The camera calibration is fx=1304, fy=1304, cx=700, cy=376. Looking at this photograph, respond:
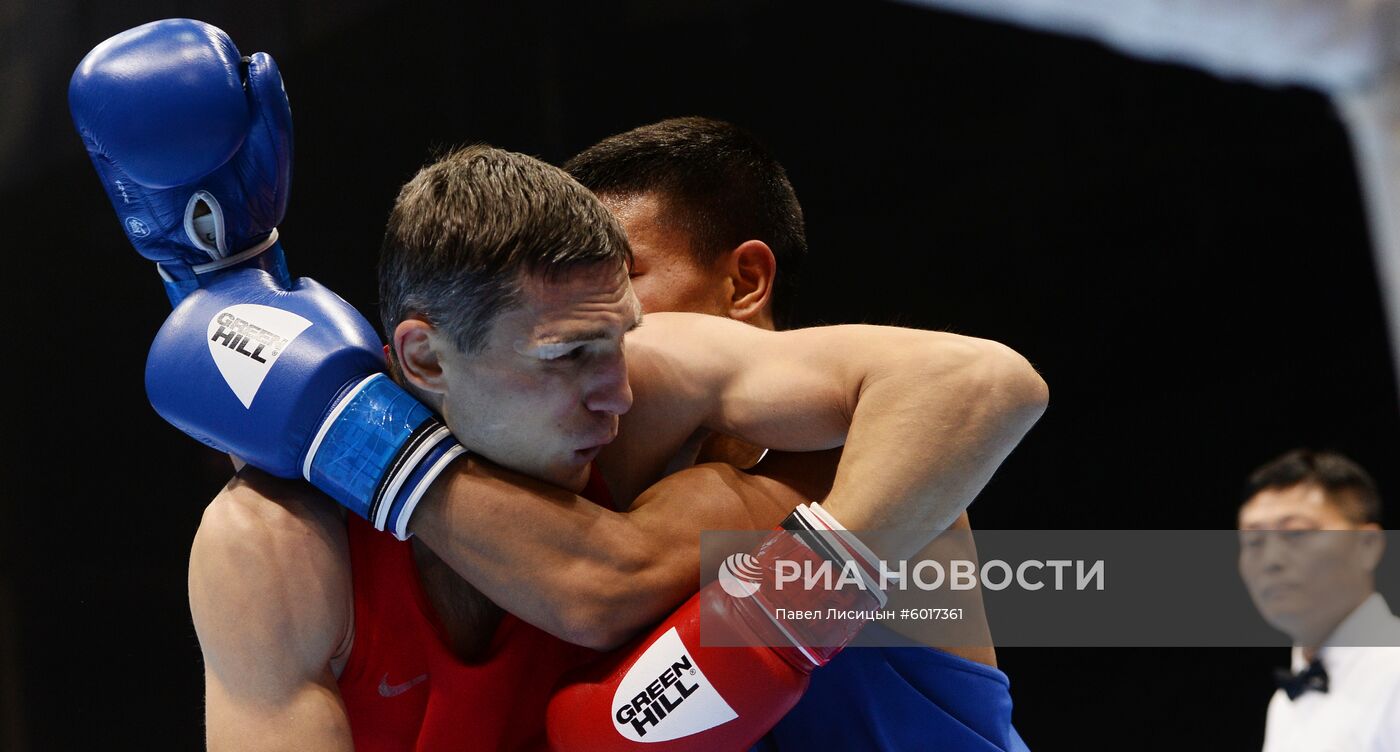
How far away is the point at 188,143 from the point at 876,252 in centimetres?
343

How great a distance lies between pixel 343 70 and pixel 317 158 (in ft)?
0.86

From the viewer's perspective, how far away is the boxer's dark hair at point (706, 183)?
2.31 metres

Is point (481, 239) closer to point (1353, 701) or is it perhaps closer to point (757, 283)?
point (757, 283)

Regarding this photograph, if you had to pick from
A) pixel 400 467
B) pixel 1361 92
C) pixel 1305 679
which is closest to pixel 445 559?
pixel 400 467

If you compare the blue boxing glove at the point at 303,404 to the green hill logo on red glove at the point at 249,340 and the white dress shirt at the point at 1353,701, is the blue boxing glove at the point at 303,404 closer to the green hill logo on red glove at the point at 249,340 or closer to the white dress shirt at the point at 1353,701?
the green hill logo on red glove at the point at 249,340

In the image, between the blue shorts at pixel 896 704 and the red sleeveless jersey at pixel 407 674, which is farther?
the blue shorts at pixel 896 704

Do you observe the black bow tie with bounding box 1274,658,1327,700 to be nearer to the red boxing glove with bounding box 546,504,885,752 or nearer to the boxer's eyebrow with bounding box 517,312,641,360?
the red boxing glove with bounding box 546,504,885,752

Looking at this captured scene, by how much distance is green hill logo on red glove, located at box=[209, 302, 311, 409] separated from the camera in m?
1.48

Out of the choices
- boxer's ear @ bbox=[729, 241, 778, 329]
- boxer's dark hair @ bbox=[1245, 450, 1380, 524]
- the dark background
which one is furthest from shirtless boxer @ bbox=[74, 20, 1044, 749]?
boxer's dark hair @ bbox=[1245, 450, 1380, 524]

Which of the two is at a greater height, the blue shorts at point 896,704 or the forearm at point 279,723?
the blue shorts at point 896,704

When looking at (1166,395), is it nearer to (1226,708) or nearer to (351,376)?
(1226,708)

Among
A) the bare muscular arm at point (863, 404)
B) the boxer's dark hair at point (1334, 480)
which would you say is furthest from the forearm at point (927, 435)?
the boxer's dark hair at point (1334, 480)

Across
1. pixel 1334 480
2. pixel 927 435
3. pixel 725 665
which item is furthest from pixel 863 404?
pixel 1334 480

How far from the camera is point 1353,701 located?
4.12 meters
